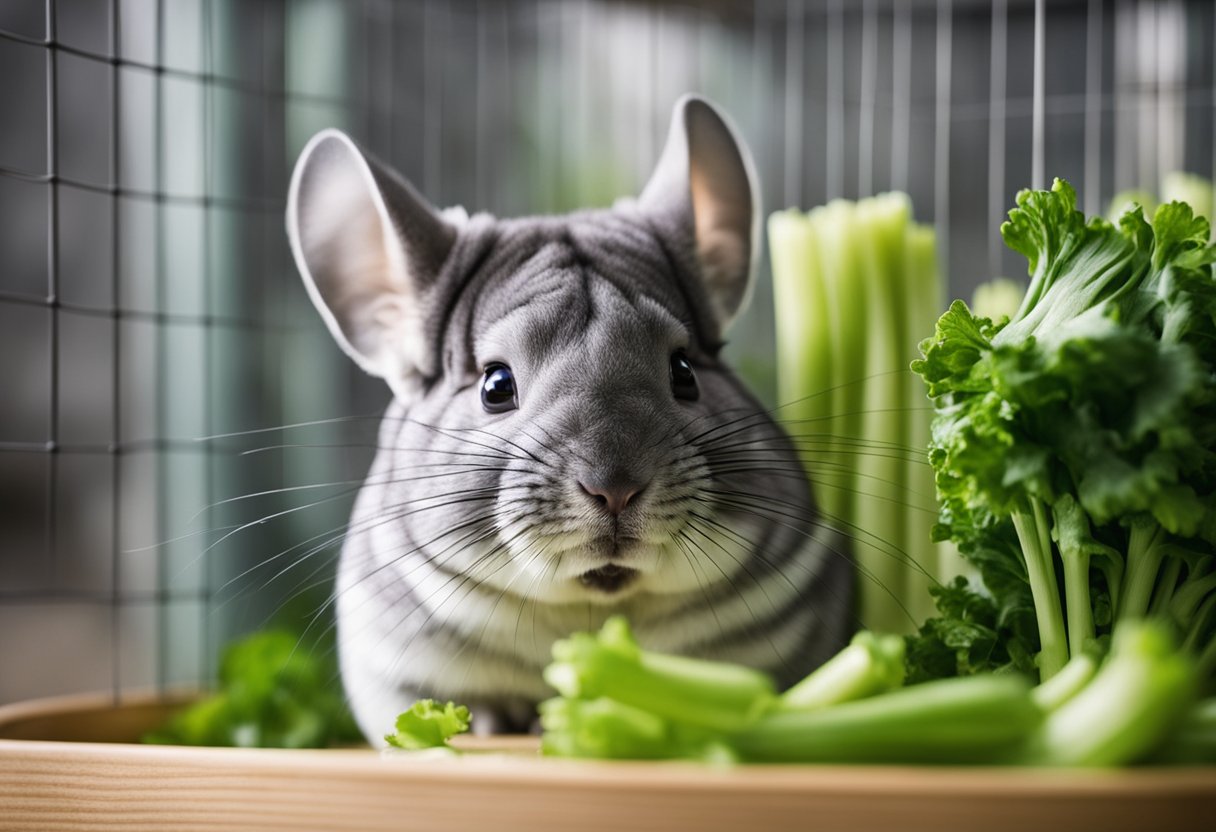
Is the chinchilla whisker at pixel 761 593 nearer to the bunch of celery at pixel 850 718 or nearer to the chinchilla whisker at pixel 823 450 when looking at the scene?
the chinchilla whisker at pixel 823 450

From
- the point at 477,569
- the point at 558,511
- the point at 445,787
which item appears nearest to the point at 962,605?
the point at 558,511

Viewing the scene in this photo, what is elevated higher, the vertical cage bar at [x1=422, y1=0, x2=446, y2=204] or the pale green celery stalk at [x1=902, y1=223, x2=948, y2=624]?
the vertical cage bar at [x1=422, y1=0, x2=446, y2=204]

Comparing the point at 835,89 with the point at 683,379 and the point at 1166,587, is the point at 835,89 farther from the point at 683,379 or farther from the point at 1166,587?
the point at 1166,587

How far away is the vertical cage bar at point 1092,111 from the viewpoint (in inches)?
99.7

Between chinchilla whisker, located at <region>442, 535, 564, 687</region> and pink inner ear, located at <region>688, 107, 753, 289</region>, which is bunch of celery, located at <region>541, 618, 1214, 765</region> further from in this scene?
pink inner ear, located at <region>688, 107, 753, 289</region>

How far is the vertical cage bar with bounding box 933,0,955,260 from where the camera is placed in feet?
8.10

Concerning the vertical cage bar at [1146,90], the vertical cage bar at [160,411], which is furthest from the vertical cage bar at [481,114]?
the vertical cage bar at [1146,90]

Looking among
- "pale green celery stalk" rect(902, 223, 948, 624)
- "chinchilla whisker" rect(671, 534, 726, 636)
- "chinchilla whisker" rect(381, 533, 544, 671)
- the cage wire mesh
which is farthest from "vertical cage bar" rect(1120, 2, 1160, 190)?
"chinchilla whisker" rect(381, 533, 544, 671)

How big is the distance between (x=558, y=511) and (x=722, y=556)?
31cm

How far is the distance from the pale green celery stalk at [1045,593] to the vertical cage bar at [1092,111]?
1476 millimetres

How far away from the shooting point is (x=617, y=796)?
94 centimetres

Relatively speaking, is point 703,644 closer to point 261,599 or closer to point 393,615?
point 393,615

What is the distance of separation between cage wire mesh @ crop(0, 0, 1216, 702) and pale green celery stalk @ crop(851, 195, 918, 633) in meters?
0.36

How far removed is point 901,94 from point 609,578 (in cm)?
196
